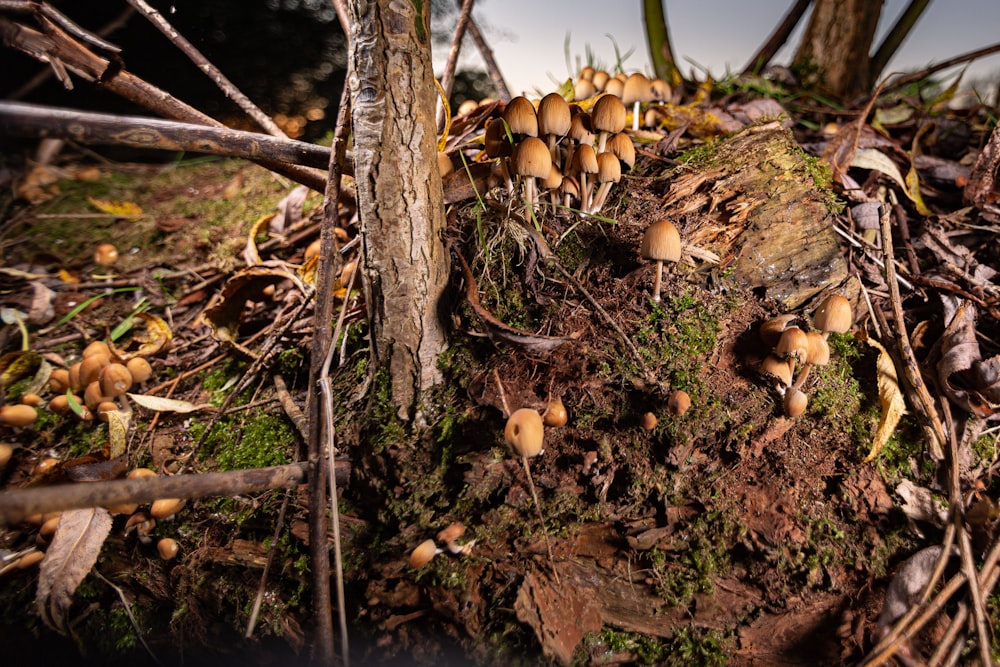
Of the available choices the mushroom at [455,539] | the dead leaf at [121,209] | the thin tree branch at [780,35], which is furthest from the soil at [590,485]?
the dead leaf at [121,209]

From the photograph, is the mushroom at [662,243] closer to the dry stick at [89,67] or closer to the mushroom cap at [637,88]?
the mushroom cap at [637,88]

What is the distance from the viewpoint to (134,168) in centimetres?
345

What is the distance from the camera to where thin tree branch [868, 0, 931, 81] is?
9.09 ft

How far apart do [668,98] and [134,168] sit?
3417 millimetres

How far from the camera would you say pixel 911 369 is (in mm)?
1472

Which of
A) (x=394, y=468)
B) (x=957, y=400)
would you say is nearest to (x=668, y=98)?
(x=957, y=400)

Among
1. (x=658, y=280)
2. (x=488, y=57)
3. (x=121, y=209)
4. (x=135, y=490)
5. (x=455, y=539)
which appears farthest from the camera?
(x=121, y=209)

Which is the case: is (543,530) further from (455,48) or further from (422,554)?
(455,48)

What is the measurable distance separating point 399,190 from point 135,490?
85 cm

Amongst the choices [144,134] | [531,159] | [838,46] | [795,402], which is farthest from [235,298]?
[838,46]

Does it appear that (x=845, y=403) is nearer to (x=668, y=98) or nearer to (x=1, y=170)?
(x=668, y=98)

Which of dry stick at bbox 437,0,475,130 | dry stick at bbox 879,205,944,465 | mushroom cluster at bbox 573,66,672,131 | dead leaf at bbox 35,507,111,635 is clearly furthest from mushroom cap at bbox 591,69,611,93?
dead leaf at bbox 35,507,111,635

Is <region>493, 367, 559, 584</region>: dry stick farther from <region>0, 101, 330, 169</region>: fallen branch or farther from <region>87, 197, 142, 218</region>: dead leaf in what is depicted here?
<region>87, 197, 142, 218</region>: dead leaf

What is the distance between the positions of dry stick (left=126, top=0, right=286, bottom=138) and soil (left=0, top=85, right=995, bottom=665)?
635mm
